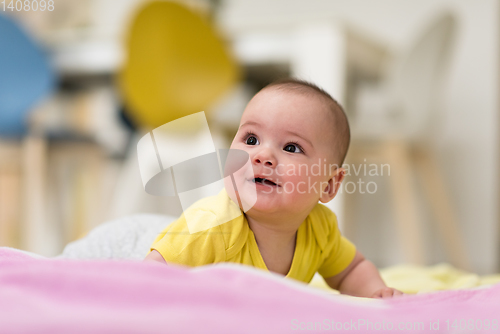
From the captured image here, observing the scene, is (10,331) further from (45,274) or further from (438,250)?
(438,250)

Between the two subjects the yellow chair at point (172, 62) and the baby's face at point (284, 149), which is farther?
the yellow chair at point (172, 62)

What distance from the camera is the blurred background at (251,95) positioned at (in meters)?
1.30

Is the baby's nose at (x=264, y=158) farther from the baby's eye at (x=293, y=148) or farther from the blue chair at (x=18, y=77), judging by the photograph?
the blue chair at (x=18, y=77)

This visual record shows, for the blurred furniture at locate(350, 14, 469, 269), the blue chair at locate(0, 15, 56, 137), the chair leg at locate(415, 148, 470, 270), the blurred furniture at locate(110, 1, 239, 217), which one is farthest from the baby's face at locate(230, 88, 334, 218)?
the blue chair at locate(0, 15, 56, 137)

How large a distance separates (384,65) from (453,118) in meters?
0.60

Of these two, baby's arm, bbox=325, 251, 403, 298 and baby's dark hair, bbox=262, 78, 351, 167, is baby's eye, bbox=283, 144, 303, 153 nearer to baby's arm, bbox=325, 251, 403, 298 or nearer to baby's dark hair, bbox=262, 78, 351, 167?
baby's dark hair, bbox=262, 78, 351, 167

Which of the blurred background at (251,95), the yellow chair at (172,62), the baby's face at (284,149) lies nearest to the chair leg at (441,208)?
the blurred background at (251,95)

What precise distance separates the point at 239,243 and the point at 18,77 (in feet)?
4.64

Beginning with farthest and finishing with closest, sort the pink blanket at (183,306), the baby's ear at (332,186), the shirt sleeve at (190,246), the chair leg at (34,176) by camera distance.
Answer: the chair leg at (34,176)
the baby's ear at (332,186)
the shirt sleeve at (190,246)
the pink blanket at (183,306)

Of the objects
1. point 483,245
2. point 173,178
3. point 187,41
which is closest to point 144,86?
point 187,41

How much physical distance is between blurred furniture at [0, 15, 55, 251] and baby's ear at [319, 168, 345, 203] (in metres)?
1.22

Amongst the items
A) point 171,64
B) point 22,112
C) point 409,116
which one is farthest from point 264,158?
point 22,112

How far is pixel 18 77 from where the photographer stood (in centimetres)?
169

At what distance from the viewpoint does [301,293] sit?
0.37 meters
